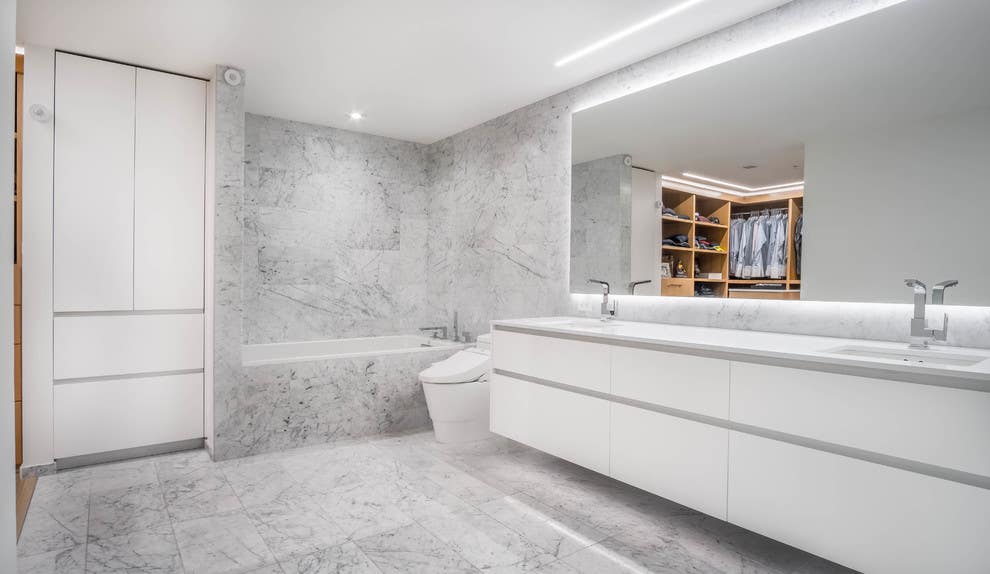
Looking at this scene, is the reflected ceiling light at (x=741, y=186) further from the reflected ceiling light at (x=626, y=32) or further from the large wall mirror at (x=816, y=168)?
the reflected ceiling light at (x=626, y=32)

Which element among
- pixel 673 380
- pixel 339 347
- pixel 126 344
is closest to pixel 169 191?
pixel 126 344

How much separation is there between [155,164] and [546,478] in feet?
9.60

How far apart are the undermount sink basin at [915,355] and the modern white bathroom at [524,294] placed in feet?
0.06

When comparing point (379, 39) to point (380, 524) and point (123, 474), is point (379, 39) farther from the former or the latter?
point (123, 474)

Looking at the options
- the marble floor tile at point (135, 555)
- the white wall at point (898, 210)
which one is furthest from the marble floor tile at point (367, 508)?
the white wall at point (898, 210)

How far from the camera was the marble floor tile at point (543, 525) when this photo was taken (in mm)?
2182

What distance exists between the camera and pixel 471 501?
2596 millimetres

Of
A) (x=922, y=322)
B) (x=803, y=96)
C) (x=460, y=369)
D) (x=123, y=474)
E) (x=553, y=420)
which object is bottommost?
(x=123, y=474)

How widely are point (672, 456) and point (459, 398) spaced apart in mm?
1566

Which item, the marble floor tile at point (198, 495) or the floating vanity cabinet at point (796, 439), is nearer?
the floating vanity cabinet at point (796, 439)

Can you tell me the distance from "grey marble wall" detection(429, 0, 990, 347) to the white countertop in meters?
0.11

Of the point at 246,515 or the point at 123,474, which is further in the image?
the point at 123,474

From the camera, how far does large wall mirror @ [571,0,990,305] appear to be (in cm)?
199

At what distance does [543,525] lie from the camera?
7.71 ft
